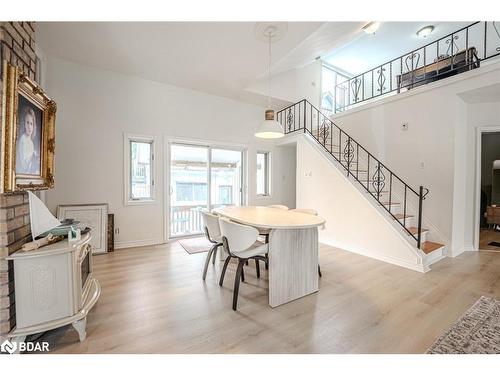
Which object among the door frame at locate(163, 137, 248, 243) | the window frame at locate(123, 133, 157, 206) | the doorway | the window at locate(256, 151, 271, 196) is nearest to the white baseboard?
the door frame at locate(163, 137, 248, 243)

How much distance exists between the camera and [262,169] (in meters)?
5.84

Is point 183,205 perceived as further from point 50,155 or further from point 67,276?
point 67,276

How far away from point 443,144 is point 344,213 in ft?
6.30

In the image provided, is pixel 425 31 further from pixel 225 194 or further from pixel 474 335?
pixel 474 335

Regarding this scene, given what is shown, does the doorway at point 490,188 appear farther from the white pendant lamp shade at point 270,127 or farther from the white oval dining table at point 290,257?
the white pendant lamp shade at point 270,127

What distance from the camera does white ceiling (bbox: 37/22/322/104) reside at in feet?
8.77

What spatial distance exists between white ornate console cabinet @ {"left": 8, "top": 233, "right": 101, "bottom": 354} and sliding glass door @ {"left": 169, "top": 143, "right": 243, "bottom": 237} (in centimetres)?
272

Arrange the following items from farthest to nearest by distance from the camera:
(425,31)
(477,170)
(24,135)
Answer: (425,31)
(477,170)
(24,135)

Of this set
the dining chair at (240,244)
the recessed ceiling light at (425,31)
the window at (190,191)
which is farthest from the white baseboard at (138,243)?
the recessed ceiling light at (425,31)

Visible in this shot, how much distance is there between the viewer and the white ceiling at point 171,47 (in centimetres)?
267

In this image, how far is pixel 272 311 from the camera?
2.01 meters

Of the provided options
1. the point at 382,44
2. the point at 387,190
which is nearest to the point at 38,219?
the point at 387,190

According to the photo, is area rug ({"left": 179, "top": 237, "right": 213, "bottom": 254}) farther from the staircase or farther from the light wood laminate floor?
the staircase

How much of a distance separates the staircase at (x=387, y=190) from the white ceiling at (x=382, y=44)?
1791mm
